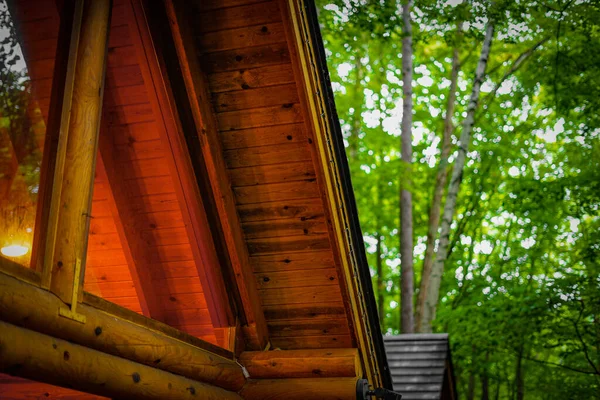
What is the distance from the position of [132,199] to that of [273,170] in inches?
46.6

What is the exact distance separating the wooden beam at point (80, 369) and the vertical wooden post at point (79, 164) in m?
0.23

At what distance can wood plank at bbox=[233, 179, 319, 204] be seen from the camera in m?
4.64

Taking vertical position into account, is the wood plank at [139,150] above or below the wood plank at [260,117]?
below

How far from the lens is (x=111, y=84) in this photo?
3.59m

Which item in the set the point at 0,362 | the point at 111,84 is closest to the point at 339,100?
the point at 111,84

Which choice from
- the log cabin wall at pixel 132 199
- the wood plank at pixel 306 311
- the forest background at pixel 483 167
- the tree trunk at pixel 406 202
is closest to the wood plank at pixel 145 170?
the log cabin wall at pixel 132 199

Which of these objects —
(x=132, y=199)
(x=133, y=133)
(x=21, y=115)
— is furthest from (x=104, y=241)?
(x=21, y=115)

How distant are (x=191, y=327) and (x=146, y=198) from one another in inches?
34.2

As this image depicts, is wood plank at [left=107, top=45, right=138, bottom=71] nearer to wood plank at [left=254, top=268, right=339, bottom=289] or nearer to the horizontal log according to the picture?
wood plank at [left=254, top=268, right=339, bottom=289]

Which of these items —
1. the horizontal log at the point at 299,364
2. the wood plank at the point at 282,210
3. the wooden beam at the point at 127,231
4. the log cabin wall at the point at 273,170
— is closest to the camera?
the wooden beam at the point at 127,231

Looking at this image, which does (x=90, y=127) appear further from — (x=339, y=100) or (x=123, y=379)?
(x=339, y=100)

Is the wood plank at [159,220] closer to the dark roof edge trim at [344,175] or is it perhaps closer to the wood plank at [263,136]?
the wood plank at [263,136]

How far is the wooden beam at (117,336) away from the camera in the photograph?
2.47m

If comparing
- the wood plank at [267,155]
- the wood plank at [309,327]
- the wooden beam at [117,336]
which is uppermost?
the wood plank at [267,155]
